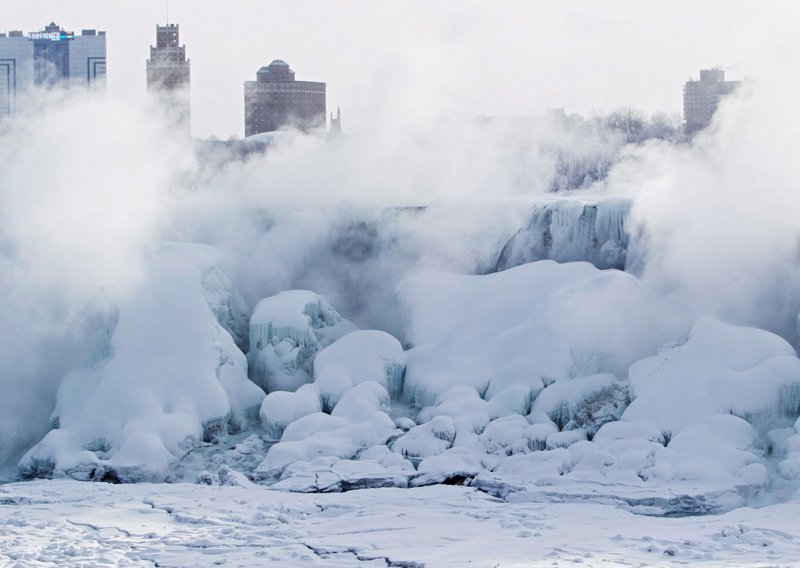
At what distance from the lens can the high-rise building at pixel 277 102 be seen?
Result: 84875 millimetres

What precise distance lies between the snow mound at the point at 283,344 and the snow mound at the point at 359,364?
506 mm

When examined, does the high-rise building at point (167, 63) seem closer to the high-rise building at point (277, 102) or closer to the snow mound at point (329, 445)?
the high-rise building at point (277, 102)

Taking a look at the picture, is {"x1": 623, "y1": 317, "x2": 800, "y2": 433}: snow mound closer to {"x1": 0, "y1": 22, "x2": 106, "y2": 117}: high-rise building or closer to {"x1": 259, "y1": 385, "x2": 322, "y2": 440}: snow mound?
{"x1": 259, "y1": 385, "x2": 322, "y2": 440}: snow mound

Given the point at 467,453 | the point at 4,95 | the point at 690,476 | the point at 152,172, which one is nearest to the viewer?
the point at 690,476

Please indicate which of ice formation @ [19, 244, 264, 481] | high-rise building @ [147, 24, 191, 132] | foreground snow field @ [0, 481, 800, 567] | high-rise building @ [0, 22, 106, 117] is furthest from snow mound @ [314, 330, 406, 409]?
high-rise building @ [0, 22, 106, 117]

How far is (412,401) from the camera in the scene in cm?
1861

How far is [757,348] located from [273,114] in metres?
69.9

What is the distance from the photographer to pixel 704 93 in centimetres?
6800

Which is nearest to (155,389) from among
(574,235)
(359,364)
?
(359,364)

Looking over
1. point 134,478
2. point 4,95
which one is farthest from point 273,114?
point 134,478

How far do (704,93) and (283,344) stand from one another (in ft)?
171

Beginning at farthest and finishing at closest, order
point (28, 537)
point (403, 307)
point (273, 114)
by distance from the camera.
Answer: point (273, 114) < point (403, 307) < point (28, 537)

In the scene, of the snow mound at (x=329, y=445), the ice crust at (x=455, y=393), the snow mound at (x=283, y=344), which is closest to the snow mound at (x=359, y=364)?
the ice crust at (x=455, y=393)

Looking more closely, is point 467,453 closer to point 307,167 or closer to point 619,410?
point 619,410
